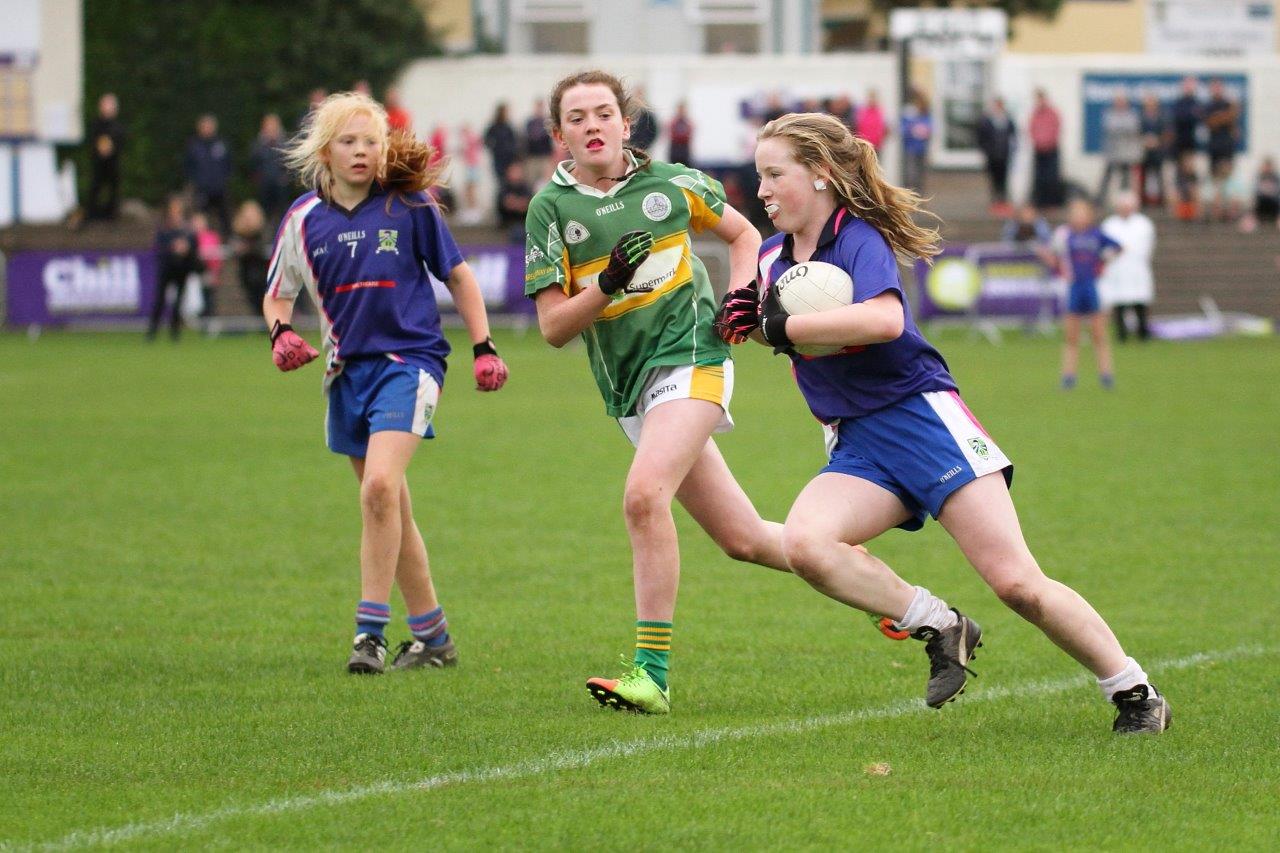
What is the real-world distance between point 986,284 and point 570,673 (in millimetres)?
22310

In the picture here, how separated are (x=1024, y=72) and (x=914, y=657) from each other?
3235 centimetres

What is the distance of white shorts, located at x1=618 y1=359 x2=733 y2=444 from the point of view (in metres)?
6.40

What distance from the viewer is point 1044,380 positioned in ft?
68.2

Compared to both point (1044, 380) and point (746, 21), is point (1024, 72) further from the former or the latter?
point (1044, 380)

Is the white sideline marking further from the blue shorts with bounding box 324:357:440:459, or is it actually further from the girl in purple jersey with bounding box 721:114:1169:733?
the blue shorts with bounding box 324:357:440:459

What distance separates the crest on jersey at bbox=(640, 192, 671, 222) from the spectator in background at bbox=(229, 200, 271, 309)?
22886 mm

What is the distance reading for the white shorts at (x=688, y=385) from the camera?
21.0ft

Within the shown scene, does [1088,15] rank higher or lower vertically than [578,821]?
higher

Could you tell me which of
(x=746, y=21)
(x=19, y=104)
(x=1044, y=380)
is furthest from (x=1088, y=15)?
(x=1044, y=380)

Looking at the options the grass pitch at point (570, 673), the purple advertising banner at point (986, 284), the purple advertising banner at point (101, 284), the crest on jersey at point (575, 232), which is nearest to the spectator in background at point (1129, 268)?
the purple advertising banner at point (986, 284)

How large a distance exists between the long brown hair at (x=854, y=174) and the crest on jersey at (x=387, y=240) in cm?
187

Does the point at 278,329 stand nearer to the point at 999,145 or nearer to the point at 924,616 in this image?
the point at 924,616

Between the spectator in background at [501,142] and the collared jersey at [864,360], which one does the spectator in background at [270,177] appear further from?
the collared jersey at [864,360]

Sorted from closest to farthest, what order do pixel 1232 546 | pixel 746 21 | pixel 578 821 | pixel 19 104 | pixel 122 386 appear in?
1. pixel 578 821
2. pixel 1232 546
3. pixel 122 386
4. pixel 19 104
5. pixel 746 21
